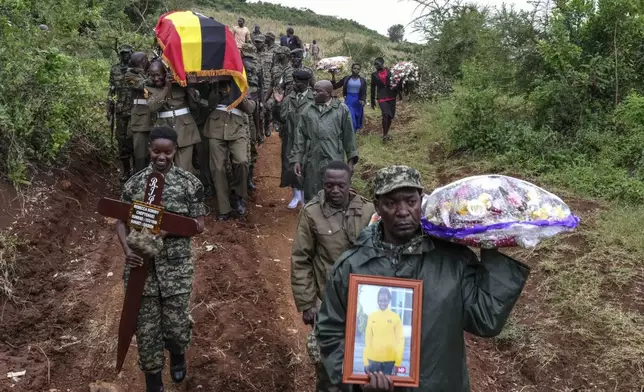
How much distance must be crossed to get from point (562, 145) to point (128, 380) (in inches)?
298

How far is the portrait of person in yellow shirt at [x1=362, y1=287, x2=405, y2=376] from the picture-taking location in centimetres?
239

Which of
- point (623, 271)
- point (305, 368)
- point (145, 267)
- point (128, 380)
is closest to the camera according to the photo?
point (145, 267)

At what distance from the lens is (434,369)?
2.50 m

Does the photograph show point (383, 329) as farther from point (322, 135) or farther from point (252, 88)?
point (252, 88)

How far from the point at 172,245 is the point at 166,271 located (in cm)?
18

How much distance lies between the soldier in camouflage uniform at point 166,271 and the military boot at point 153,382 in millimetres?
30

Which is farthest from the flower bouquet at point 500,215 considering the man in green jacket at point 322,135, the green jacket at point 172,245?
the man in green jacket at point 322,135

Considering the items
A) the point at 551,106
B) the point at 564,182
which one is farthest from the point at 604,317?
the point at 551,106

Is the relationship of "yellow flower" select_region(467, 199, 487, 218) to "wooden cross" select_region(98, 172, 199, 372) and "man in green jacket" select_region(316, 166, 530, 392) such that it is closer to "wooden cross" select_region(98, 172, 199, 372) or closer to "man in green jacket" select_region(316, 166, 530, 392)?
"man in green jacket" select_region(316, 166, 530, 392)

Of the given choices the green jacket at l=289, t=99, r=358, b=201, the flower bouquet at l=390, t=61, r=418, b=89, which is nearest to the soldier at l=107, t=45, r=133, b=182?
the green jacket at l=289, t=99, r=358, b=201

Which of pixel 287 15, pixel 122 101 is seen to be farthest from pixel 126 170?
pixel 287 15

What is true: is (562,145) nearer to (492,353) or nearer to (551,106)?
(551,106)

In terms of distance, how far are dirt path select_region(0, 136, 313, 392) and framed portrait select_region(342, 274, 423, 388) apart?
2.58 metres

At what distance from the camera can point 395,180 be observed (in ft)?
8.61
